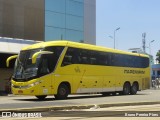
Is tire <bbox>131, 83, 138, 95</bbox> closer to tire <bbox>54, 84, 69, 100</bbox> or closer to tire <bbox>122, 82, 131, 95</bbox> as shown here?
tire <bbox>122, 82, 131, 95</bbox>

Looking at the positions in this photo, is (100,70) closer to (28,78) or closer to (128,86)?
(128,86)

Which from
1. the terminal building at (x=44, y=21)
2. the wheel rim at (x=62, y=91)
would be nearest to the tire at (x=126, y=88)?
the wheel rim at (x=62, y=91)

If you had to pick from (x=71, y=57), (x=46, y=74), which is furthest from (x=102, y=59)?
(x=46, y=74)

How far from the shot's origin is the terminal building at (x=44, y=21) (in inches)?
1692

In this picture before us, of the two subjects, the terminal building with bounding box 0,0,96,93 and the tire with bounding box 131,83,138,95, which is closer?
the tire with bounding box 131,83,138,95

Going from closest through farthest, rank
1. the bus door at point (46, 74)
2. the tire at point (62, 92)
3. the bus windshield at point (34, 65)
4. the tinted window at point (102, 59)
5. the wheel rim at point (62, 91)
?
the bus windshield at point (34, 65) → the bus door at point (46, 74) → the tire at point (62, 92) → the wheel rim at point (62, 91) → the tinted window at point (102, 59)

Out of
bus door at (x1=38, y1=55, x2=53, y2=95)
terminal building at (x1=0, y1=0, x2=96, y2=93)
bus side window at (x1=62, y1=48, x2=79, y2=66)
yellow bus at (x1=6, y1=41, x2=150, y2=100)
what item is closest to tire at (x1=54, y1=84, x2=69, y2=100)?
yellow bus at (x1=6, y1=41, x2=150, y2=100)

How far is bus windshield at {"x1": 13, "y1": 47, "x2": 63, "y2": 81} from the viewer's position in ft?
76.2

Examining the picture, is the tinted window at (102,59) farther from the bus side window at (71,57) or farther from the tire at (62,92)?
the tire at (62,92)

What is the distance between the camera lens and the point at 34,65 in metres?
23.4

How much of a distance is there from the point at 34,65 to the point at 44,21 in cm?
2393

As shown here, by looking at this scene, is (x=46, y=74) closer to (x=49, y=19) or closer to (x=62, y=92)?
(x=62, y=92)

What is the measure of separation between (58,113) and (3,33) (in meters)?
28.9

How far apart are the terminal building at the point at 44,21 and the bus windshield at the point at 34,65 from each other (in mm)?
11809
